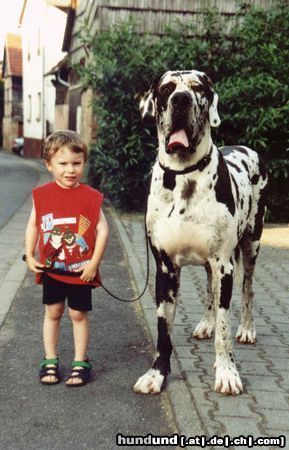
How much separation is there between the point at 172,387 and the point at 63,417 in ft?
2.39

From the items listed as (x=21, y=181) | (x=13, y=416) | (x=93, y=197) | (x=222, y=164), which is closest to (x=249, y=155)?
(x=222, y=164)

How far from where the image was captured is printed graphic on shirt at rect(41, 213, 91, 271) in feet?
12.7

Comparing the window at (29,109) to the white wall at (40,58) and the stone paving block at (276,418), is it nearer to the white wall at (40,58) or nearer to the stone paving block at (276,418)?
the white wall at (40,58)

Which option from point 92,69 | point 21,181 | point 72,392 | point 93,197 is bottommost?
point 21,181

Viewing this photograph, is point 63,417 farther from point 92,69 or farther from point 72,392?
point 92,69

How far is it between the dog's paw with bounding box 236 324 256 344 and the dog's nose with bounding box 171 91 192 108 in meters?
2.11

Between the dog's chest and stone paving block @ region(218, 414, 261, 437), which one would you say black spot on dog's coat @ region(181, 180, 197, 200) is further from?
stone paving block @ region(218, 414, 261, 437)

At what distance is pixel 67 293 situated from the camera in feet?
13.0

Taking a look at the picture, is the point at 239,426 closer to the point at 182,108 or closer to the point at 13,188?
the point at 182,108

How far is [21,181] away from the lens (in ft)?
61.6

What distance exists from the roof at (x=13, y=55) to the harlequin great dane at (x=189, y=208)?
4347 cm

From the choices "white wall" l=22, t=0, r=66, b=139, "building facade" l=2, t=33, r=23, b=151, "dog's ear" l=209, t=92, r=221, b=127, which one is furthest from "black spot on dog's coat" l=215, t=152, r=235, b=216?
"building facade" l=2, t=33, r=23, b=151

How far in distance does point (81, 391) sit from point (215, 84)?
8.20 m

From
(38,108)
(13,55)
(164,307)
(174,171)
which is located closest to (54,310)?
(164,307)
